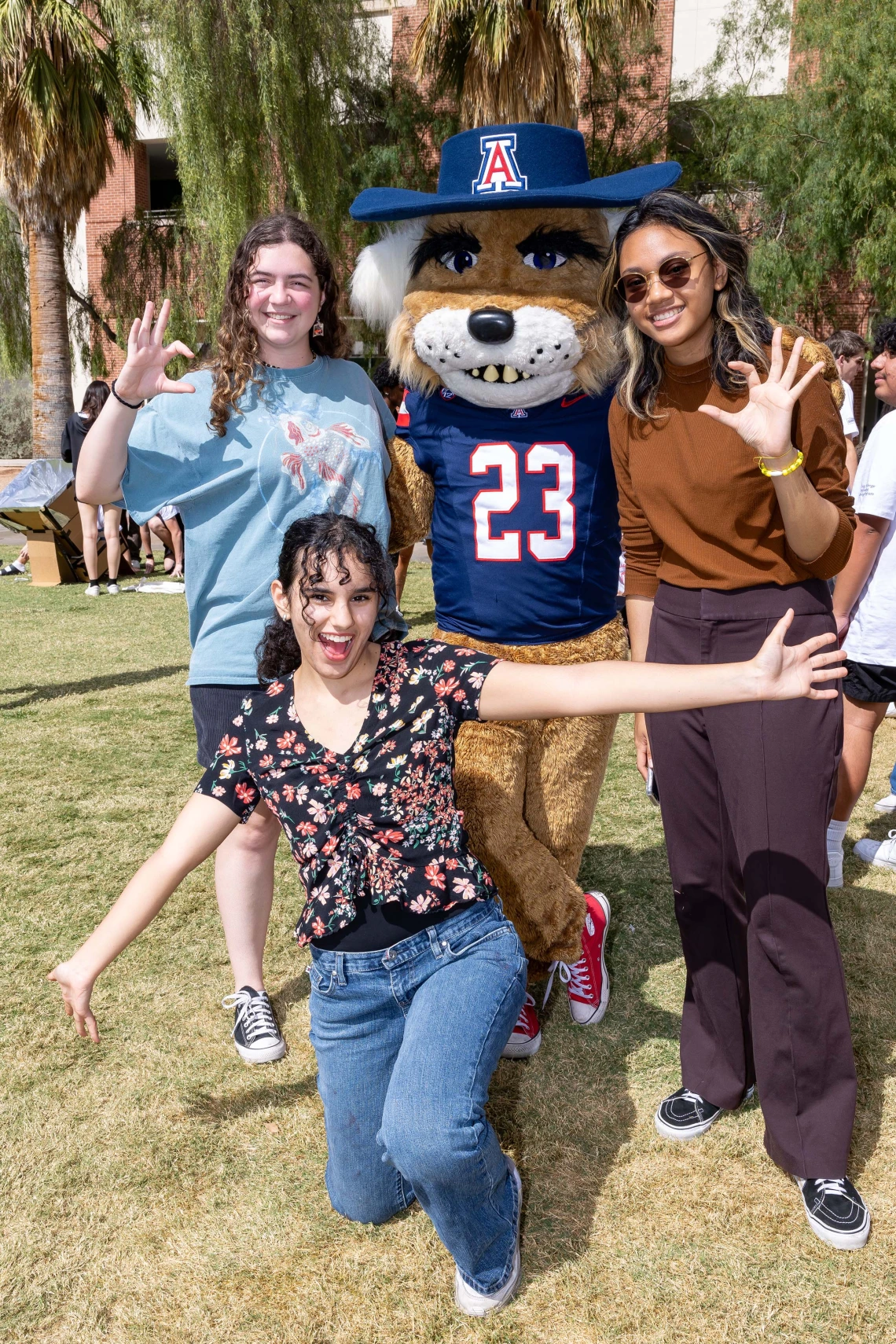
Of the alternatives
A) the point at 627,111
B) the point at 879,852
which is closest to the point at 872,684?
the point at 879,852

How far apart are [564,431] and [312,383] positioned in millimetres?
652

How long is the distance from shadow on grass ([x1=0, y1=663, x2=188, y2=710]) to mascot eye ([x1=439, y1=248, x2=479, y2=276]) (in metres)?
4.58

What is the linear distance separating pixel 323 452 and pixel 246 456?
19cm

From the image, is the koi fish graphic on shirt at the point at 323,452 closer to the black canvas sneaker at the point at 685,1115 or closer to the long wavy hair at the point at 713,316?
the long wavy hair at the point at 713,316

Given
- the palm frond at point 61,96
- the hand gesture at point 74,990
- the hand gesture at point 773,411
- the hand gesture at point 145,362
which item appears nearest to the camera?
the hand gesture at point 773,411

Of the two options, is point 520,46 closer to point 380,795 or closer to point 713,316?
point 713,316

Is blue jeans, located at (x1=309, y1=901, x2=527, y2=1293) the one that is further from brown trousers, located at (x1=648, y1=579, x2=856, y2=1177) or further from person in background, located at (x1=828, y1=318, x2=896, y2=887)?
person in background, located at (x1=828, y1=318, x2=896, y2=887)

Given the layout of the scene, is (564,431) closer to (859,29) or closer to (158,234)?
(859,29)

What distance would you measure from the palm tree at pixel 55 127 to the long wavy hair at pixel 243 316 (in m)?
12.2

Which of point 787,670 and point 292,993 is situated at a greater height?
point 787,670

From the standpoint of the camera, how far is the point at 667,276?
219 cm

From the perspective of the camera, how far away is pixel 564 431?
2.83 metres

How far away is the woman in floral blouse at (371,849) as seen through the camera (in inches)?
83.4

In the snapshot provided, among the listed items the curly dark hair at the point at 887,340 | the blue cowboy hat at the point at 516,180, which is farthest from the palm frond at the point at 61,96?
the blue cowboy hat at the point at 516,180
